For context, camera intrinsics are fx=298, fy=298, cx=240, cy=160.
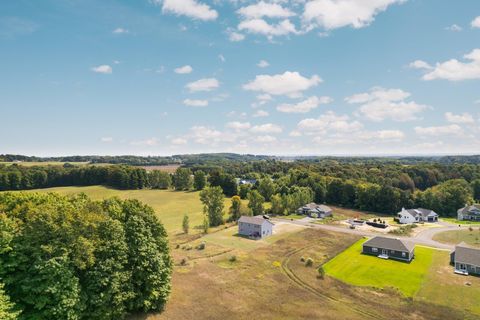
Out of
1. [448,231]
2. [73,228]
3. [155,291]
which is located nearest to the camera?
[73,228]

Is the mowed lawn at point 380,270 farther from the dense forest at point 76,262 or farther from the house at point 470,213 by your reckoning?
the house at point 470,213

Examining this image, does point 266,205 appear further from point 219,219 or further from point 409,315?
point 409,315

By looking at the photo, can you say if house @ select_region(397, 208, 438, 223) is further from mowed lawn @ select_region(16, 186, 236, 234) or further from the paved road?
mowed lawn @ select_region(16, 186, 236, 234)

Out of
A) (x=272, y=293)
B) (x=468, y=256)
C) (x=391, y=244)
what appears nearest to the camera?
(x=272, y=293)

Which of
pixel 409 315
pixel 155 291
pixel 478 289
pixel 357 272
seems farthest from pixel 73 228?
pixel 478 289

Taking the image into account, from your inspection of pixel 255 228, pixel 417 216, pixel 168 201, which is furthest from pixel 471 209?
pixel 168 201

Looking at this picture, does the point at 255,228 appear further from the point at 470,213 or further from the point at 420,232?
the point at 470,213

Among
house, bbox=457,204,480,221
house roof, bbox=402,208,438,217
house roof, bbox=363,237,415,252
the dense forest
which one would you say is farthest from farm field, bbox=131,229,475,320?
house, bbox=457,204,480,221
